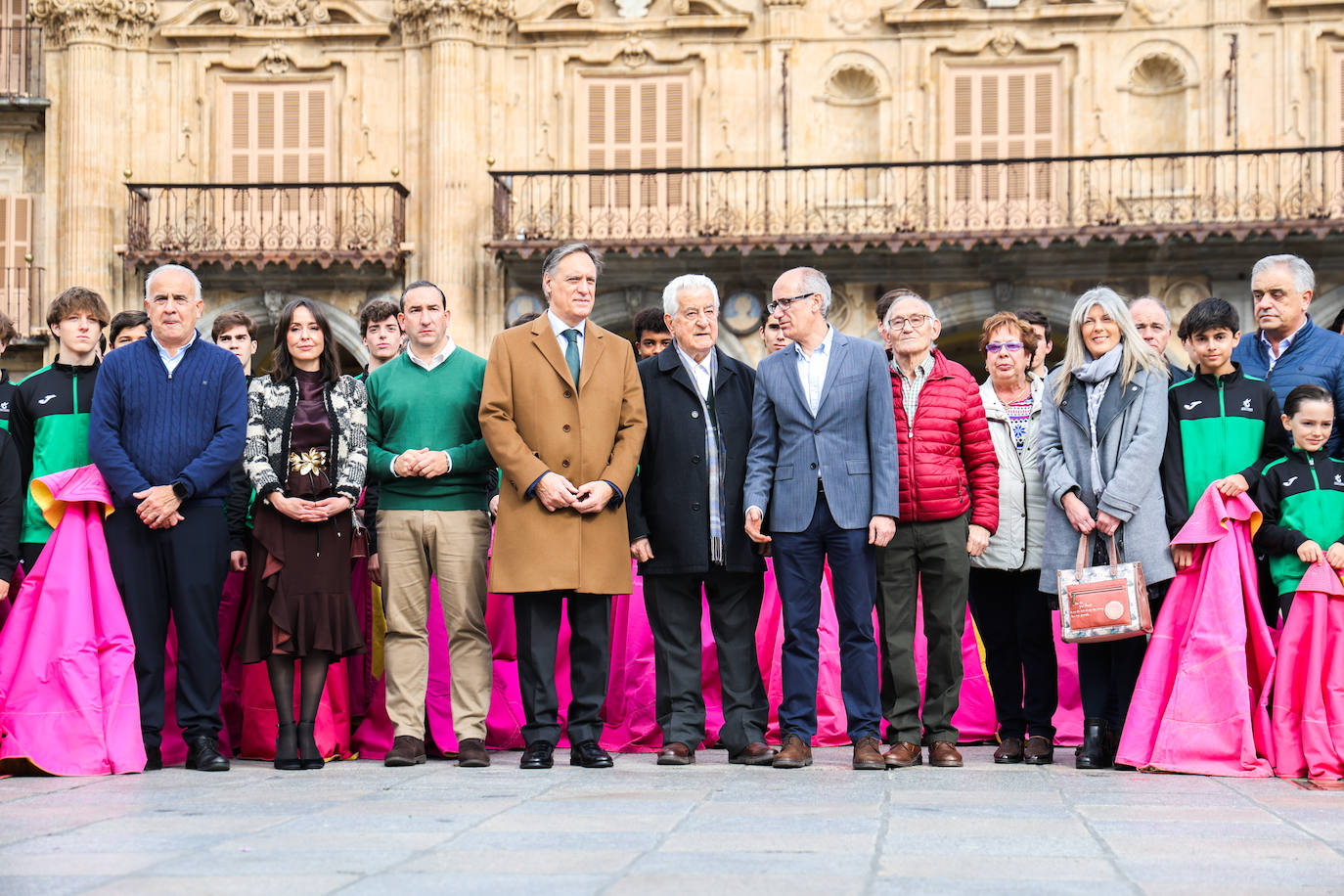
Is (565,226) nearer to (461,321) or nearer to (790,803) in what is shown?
(461,321)

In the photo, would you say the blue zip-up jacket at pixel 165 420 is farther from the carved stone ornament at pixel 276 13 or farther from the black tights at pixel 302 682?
the carved stone ornament at pixel 276 13

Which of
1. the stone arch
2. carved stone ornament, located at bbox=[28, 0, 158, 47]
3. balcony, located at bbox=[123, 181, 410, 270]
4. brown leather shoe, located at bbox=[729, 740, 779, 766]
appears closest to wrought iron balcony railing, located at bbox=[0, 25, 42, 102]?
carved stone ornament, located at bbox=[28, 0, 158, 47]

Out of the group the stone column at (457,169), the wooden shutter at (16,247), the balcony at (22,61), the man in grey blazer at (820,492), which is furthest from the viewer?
the wooden shutter at (16,247)

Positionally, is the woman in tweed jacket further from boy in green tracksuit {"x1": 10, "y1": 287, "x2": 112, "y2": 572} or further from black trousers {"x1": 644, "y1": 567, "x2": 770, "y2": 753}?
black trousers {"x1": 644, "y1": 567, "x2": 770, "y2": 753}

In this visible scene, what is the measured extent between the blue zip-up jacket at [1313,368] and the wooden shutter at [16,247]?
17.9 metres

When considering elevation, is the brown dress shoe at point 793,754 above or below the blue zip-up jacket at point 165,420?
below

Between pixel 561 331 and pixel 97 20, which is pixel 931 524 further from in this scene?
pixel 97 20

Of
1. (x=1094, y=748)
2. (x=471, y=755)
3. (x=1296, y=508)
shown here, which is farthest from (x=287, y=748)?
(x=1296, y=508)

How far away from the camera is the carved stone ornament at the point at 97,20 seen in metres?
20.9

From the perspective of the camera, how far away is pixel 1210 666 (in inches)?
258

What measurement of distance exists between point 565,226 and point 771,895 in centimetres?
1728

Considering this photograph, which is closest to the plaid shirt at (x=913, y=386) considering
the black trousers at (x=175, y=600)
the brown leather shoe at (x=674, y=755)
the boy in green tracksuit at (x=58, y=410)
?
the brown leather shoe at (x=674, y=755)

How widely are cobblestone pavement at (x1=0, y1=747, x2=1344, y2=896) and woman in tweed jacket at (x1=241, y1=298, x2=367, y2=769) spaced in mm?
534

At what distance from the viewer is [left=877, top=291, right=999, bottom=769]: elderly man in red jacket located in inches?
264
